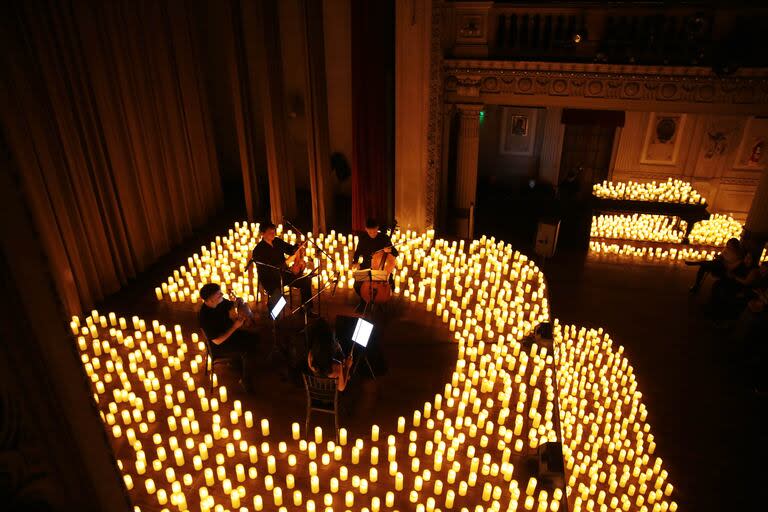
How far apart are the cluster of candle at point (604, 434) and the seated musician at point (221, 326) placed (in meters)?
3.49

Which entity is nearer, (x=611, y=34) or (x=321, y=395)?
(x=321, y=395)

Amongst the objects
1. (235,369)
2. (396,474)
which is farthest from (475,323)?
(235,369)

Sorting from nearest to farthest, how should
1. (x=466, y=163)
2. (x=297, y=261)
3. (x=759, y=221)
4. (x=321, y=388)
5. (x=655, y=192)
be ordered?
1. (x=321, y=388)
2. (x=297, y=261)
3. (x=759, y=221)
4. (x=466, y=163)
5. (x=655, y=192)

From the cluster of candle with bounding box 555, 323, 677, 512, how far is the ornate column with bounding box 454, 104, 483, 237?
3846 millimetres

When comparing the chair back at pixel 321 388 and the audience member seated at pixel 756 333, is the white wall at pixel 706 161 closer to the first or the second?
the audience member seated at pixel 756 333

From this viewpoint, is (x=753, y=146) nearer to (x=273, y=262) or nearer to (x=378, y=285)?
(x=378, y=285)

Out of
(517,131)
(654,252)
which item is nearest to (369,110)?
(517,131)

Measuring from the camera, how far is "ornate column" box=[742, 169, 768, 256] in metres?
9.02

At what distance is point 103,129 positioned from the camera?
273 inches

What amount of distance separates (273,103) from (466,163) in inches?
150

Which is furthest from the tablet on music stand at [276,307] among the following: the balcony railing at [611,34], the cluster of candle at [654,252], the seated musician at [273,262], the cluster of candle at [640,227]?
the cluster of candle at [640,227]

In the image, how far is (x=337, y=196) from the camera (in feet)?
35.9

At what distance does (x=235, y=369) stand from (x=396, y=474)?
230 centimetres

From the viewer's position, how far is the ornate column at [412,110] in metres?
7.94
